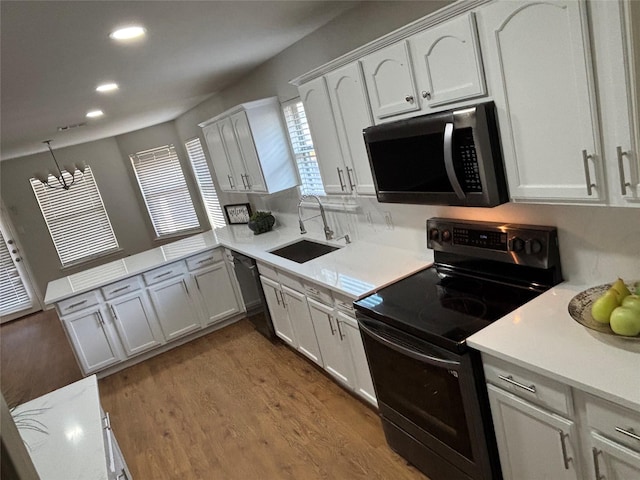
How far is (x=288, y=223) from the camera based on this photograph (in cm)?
464

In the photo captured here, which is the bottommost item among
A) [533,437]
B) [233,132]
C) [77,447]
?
[533,437]

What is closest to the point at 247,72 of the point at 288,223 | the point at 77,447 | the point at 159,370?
the point at 288,223

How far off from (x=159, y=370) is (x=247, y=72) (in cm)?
279

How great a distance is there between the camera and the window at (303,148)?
3.78m

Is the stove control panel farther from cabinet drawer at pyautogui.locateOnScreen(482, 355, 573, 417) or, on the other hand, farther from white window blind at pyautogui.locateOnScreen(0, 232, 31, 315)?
A: white window blind at pyautogui.locateOnScreen(0, 232, 31, 315)

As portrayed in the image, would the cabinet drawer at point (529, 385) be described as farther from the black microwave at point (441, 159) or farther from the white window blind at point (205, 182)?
the white window blind at point (205, 182)

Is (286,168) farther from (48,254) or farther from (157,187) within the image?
(48,254)

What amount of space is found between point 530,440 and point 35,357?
221 inches

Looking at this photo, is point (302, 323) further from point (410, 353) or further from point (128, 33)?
point (128, 33)

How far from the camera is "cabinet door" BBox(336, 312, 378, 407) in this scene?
2.65 meters

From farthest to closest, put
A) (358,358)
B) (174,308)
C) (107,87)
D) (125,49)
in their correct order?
(174,308), (107,87), (358,358), (125,49)

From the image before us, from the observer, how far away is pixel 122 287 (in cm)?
432

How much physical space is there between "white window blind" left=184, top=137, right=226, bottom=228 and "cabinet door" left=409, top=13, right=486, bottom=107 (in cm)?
485

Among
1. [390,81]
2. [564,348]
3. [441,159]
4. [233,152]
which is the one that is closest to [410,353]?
[564,348]
